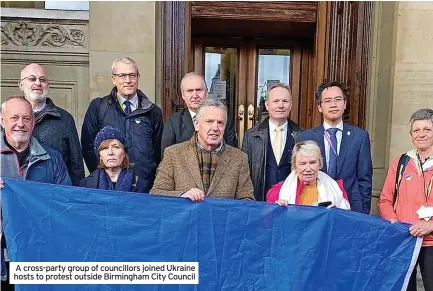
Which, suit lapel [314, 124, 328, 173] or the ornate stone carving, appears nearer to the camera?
suit lapel [314, 124, 328, 173]

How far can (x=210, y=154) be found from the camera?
2.94 m

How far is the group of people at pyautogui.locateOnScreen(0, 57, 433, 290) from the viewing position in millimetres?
2881

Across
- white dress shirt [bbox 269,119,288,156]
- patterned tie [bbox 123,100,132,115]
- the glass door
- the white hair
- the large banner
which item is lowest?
the large banner

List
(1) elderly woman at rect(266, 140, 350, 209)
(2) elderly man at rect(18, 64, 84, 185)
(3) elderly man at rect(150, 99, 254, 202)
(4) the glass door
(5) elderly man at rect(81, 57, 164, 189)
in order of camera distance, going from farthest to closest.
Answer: (4) the glass door
(5) elderly man at rect(81, 57, 164, 189)
(2) elderly man at rect(18, 64, 84, 185)
(1) elderly woman at rect(266, 140, 350, 209)
(3) elderly man at rect(150, 99, 254, 202)

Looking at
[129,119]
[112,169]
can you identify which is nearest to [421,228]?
[112,169]

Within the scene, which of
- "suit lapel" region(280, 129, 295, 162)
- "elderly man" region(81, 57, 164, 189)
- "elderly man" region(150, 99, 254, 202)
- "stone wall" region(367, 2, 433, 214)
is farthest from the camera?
"stone wall" region(367, 2, 433, 214)

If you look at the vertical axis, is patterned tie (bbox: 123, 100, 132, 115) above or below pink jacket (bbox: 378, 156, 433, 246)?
above

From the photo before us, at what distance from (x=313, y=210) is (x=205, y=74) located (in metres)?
5.14

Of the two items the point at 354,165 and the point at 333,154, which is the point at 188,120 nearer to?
the point at 333,154

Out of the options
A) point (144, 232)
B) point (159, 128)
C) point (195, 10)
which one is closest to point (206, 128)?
point (144, 232)

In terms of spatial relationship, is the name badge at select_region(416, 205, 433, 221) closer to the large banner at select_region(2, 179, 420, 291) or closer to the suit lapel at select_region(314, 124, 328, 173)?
the large banner at select_region(2, 179, 420, 291)

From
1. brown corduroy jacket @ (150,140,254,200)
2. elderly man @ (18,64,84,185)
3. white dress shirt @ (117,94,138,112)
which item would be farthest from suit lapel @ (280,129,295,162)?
elderly man @ (18,64,84,185)

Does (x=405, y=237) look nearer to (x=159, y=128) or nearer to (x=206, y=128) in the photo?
(x=206, y=128)

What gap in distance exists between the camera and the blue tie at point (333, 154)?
3.38m
